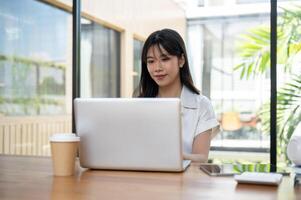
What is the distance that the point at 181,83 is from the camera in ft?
5.89

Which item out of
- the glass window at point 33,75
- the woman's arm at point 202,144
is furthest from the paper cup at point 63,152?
the glass window at point 33,75

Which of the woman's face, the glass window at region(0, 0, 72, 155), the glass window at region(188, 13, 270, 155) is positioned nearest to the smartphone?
the woman's face

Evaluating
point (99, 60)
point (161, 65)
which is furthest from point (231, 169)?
point (99, 60)

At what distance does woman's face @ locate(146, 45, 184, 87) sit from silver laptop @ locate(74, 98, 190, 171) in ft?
1.95

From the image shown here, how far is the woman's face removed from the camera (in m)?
1.71

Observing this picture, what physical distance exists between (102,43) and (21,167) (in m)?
3.47

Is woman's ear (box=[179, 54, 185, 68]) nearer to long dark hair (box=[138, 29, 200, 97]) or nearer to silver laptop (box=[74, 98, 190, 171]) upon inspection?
long dark hair (box=[138, 29, 200, 97])

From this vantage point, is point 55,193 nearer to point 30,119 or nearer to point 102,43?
point 30,119

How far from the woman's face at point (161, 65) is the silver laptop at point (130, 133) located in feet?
1.95

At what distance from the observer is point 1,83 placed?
3160mm

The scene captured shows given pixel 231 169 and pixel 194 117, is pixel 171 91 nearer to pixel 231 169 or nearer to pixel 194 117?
pixel 194 117

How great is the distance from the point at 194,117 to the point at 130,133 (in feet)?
1.93

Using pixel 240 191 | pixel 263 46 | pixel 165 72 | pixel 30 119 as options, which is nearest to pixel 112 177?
pixel 240 191

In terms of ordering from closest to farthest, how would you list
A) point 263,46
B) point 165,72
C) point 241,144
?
1. point 165,72
2. point 263,46
3. point 241,144
